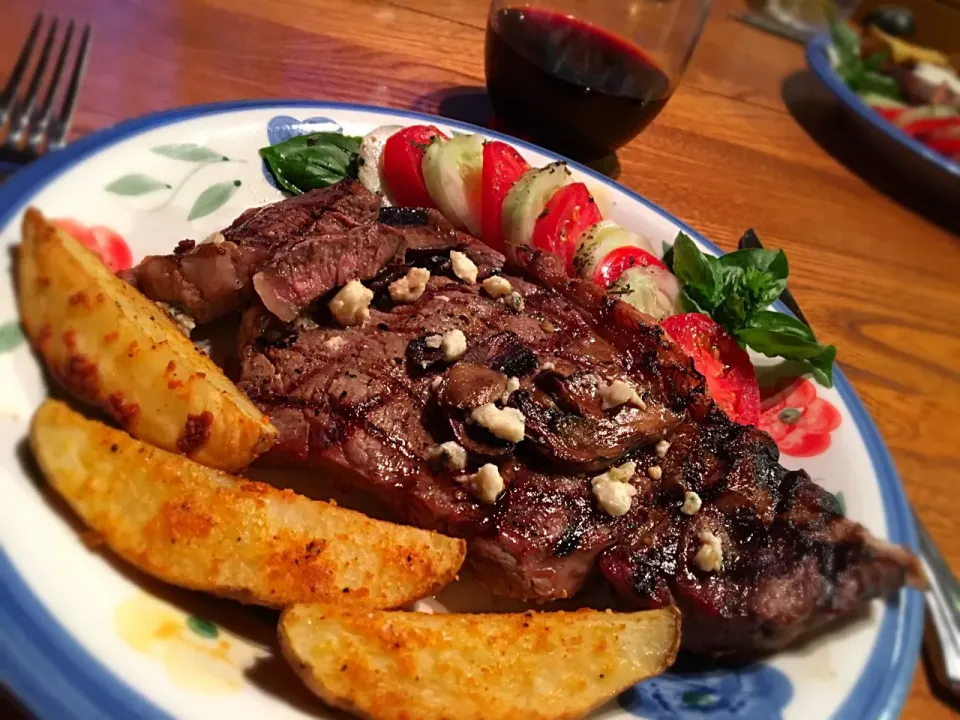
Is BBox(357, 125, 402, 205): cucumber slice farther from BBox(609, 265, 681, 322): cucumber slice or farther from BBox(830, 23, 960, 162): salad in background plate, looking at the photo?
BBox(830, 23, 960, 162): salad in background plate

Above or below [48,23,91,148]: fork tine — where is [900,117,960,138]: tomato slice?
above

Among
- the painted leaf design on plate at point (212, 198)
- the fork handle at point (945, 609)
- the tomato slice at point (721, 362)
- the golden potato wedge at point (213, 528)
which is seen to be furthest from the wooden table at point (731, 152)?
the golden potato wedge at point (213, 528)

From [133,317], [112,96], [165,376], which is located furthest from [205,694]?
[112,96]

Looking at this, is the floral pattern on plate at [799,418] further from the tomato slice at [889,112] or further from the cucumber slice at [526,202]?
the tomato slice at [889,112]

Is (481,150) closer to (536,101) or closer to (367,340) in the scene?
(536,101)

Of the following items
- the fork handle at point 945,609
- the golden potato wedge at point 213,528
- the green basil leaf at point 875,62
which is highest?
the green basil leaf at point 875,62

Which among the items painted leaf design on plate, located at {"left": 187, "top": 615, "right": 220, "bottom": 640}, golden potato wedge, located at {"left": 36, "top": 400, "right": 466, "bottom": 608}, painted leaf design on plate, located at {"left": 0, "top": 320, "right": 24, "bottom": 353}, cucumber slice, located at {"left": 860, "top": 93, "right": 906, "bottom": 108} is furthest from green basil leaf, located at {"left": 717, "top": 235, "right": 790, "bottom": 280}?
cucumber slice, located at {"left": 860, "top": 93, "right": 906, "bottom": 108}
